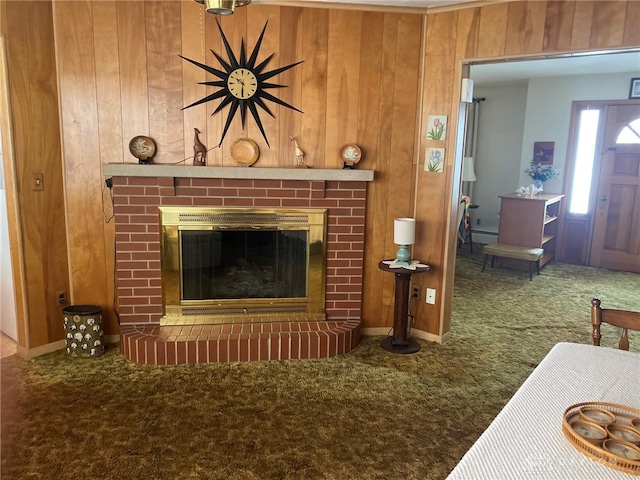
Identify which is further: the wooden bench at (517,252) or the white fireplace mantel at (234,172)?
the wooden bench at (517,252)

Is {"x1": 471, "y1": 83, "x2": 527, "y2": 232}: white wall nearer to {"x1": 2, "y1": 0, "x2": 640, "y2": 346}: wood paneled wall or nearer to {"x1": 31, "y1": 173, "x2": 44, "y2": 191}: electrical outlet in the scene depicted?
{"x1": 2, "y1": 0, "x2": 640, "y2": 346}: wood paneled wall

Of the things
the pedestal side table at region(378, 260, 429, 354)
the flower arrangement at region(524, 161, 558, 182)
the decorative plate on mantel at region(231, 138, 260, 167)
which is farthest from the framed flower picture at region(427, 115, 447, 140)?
the flower arrangement at region(524, 161, 558, 182)

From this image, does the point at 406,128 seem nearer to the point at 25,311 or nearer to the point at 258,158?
the point at 258,158

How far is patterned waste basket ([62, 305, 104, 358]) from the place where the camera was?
10.9 feet

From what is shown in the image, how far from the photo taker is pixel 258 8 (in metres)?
3.41

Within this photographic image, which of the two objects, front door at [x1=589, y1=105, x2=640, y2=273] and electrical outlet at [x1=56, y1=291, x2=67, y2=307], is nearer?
electrical outlet at [x1=56, y1=291, x2=67, y2=307]

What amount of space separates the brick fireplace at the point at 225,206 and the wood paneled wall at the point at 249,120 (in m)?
0.15

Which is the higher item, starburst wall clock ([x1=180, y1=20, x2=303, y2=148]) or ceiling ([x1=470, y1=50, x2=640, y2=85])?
ceiling ([x1=470, y1=50, x2=640, y2=85])

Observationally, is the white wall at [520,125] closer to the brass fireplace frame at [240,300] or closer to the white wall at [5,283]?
the brass fireplace frame at [240,300]

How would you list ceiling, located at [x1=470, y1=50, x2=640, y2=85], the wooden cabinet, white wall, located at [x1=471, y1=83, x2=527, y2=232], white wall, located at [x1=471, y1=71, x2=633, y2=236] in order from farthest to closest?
white wall, located at [x1=471, y1=83, x2=527, y2=232] → white wall, located at [x1=471, y1=71, x2=633, y2=236] → the wooden cabinet → ceiling, located at [x1=470, y1=50, x2=640, y2=85]

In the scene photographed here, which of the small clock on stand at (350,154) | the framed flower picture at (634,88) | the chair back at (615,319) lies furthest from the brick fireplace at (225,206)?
the framed flower picture at (634,88)

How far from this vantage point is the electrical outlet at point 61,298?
3477mm

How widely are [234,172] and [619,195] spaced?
16.8 ft

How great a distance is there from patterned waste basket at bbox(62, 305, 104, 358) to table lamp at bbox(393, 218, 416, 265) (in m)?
2.13
